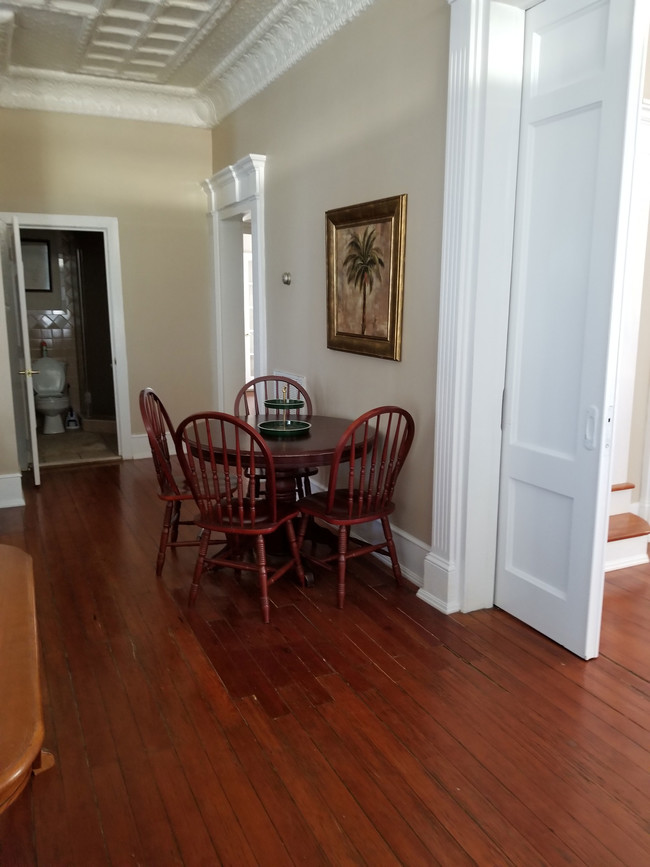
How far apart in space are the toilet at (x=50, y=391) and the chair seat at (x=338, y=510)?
4.51 m

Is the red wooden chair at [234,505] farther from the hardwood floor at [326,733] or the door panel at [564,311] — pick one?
the door panel at [564,311]

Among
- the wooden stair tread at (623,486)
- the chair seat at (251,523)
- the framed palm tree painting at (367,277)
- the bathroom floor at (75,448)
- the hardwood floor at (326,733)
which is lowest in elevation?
the hardwood floor at (326,733)

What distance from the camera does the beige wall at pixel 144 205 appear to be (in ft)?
17.5

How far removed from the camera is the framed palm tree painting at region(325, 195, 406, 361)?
334cm

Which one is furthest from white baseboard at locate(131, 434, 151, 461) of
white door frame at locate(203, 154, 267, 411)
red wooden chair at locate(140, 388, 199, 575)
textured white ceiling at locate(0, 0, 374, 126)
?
textured white ceiling at locate(0, 0, 374, 126)

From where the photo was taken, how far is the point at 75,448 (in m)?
6.38

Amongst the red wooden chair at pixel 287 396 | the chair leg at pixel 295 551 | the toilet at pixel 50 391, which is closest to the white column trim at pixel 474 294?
the chair leg at pixel 295 551

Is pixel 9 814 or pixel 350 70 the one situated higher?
pixel 350 70

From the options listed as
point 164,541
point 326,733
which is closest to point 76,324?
point 164,541

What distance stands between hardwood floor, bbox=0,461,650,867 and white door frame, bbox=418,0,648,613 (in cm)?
32

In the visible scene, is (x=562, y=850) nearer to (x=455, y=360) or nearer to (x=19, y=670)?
(x=19, y=670)

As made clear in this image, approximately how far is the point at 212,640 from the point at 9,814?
105 cm

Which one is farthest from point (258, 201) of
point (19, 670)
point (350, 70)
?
point (19, 670)

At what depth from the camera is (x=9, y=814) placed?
6.17 ft
